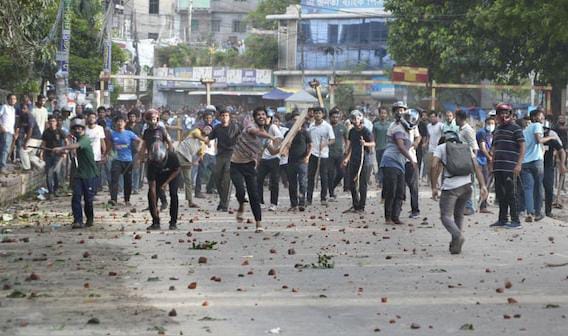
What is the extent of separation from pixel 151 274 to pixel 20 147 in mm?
14844

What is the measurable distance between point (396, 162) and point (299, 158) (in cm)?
341

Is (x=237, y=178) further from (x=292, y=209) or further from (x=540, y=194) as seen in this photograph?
(x=540, y=194)

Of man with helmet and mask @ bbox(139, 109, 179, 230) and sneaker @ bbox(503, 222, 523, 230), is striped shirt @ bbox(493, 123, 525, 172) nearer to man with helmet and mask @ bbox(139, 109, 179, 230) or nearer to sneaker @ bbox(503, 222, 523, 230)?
sneaker @ bbox(503, 222, 523, 230)

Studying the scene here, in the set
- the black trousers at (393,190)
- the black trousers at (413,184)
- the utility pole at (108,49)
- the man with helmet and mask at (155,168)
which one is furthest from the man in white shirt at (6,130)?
the utility pole at (108,49)

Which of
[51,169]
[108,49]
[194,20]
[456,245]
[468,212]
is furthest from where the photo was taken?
[194,20]

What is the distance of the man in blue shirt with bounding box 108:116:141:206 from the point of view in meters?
21.5

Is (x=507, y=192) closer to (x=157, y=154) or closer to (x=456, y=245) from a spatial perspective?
(x=456, y=245)

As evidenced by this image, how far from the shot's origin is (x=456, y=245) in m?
13.5

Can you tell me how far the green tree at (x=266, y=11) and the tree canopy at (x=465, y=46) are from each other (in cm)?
4827

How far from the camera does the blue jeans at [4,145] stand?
78.8ft

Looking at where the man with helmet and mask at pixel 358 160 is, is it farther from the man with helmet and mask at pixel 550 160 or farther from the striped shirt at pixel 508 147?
the striped shirt at pixel 508 147

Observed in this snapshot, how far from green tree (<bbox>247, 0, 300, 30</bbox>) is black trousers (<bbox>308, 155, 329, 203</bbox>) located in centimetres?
7344

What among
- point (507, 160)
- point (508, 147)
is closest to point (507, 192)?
point (507, 160)

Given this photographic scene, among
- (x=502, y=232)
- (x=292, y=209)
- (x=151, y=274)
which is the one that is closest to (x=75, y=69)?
(x=292, y=209)
